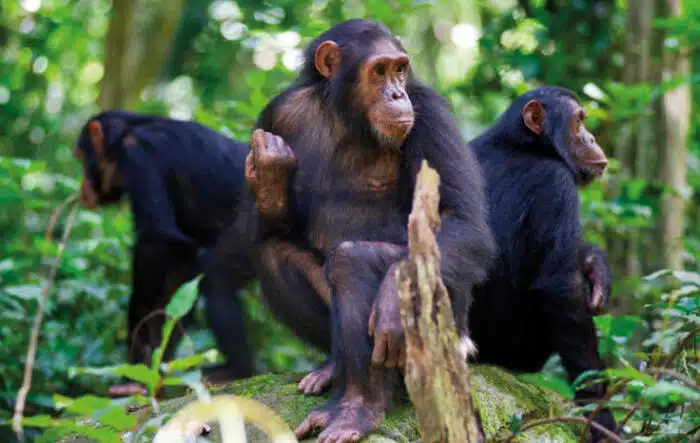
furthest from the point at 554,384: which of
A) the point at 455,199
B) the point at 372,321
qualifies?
the point at 372,321

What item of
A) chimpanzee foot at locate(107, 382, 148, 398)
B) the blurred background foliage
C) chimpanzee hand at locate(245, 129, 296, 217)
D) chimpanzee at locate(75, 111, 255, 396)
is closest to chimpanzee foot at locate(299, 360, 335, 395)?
chimpanzee hand at locate(245, 129, 296, 217)

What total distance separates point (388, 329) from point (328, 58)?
1.76 m

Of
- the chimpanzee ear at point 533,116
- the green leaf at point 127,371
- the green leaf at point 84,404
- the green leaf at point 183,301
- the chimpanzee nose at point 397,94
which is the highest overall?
the chimpanzee nose at point 397,94

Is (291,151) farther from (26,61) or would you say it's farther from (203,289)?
(26,61)

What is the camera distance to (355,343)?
3.91 m

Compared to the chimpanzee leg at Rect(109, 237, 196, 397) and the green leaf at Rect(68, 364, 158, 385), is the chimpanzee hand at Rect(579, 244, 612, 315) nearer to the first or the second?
the green leaf at Rect(68, 364, 158, 385)

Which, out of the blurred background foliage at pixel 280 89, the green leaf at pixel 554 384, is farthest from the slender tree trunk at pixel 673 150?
the green leaf at pixel 554 384

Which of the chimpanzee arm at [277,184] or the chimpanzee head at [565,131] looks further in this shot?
the chimpanzee head at [565,131]

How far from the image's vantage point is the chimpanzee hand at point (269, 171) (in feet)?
15.2

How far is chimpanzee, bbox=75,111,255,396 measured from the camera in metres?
7.22

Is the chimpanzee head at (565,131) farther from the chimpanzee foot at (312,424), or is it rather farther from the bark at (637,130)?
the chimpanzee foot at (312,424)

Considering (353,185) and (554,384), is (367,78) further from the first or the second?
(554,384)

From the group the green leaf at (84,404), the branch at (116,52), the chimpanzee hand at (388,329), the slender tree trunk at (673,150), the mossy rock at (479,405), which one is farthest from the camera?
the branch at (116,52)

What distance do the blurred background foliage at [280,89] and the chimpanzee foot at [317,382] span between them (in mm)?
1032
